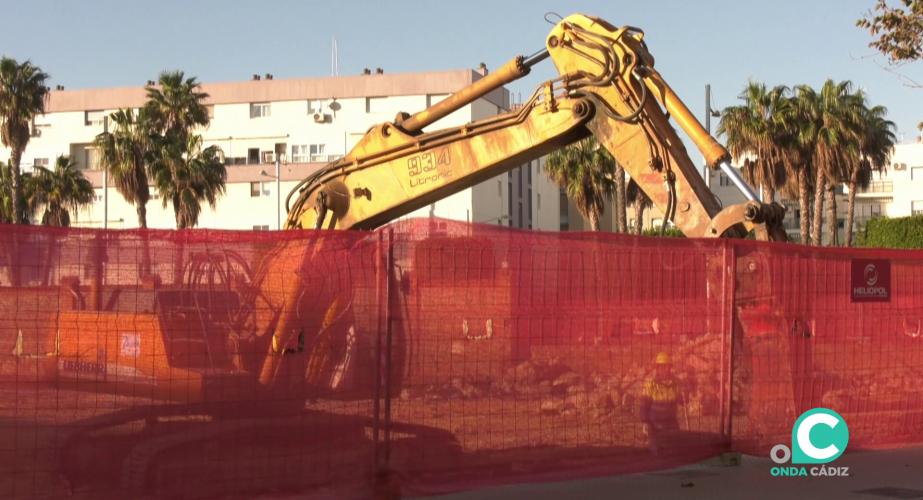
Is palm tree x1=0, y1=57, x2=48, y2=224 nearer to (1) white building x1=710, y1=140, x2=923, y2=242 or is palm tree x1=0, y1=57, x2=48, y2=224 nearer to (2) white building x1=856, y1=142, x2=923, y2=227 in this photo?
(1) white building x1=710, y1=140, x2=923, y2=242

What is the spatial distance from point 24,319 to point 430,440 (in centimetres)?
302

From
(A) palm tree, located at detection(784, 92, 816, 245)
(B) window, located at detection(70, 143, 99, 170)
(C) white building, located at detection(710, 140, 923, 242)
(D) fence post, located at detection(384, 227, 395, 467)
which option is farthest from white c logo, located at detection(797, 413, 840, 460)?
(C) white building, located at detection(710, 140, 923, 242)

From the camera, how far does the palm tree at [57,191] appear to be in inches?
2105

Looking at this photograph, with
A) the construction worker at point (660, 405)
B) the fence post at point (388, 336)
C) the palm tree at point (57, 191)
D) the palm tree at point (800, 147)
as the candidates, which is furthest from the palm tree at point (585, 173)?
the fence post at point (388, 336)

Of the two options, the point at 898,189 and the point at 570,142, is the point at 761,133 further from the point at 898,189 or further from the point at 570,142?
the point at 570,142

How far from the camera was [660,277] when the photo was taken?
976 cm

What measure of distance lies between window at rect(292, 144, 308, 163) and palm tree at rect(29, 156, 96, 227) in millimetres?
10497

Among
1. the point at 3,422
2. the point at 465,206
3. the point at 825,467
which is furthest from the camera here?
the point at 465,206

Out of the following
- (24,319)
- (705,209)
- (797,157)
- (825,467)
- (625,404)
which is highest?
(797,157)

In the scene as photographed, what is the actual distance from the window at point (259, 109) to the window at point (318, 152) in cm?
369

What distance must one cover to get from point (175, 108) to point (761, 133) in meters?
26.2

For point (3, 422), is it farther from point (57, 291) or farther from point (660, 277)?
point (660, 277)

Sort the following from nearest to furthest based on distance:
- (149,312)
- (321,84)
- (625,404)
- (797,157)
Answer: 1. (149,312)
2. (625,404)
3. (797,157)
4. (321,84)

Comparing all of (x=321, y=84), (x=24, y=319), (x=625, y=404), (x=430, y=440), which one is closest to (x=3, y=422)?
(x=24, y=319)
